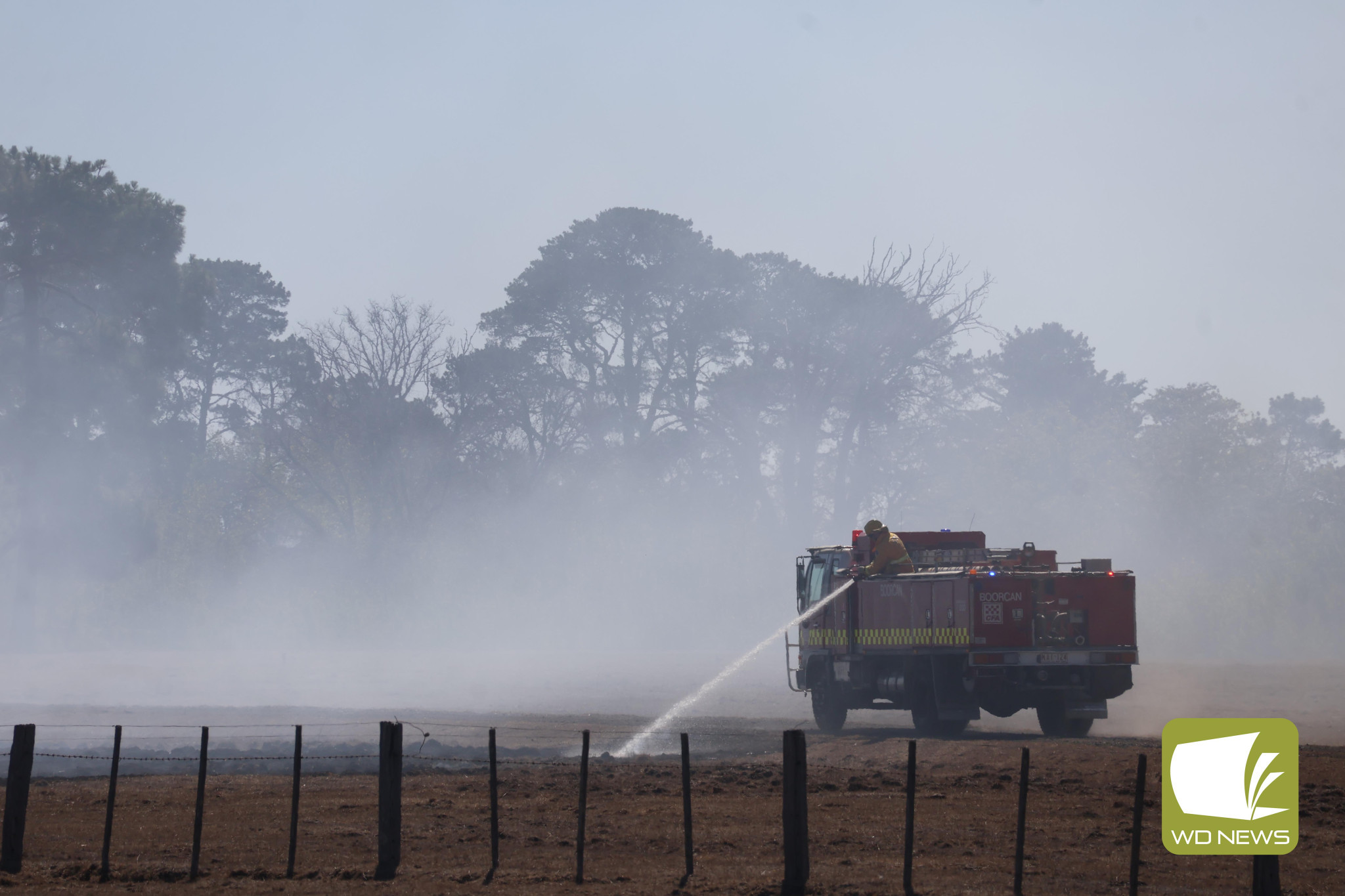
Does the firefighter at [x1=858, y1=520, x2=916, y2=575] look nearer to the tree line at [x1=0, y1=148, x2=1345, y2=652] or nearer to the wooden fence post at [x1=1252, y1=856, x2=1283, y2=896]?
the wooden fence post at [x1=1252, y1=856, x2=1283, y2=896]

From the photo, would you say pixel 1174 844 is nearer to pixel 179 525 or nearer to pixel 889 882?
pixel 889 882

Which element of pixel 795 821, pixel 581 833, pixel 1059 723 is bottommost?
Result: pixel 581 833

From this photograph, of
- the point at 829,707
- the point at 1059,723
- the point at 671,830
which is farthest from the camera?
the point at 829,707

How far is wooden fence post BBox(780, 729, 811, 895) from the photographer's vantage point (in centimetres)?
1130

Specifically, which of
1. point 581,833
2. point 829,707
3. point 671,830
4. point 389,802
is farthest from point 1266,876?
point 829,707

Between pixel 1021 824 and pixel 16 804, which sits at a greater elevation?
pixel 1021 824

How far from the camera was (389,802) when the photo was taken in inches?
487

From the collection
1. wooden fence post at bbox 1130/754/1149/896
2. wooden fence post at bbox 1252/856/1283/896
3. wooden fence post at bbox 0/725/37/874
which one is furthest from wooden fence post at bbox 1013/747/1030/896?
wooden fence post at bbox 0/725/37/874

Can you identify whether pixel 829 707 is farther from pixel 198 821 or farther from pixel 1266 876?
pixel 1266 876

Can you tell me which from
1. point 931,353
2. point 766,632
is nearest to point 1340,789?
point 766,632

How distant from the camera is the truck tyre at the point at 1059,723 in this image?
24.0 metres
